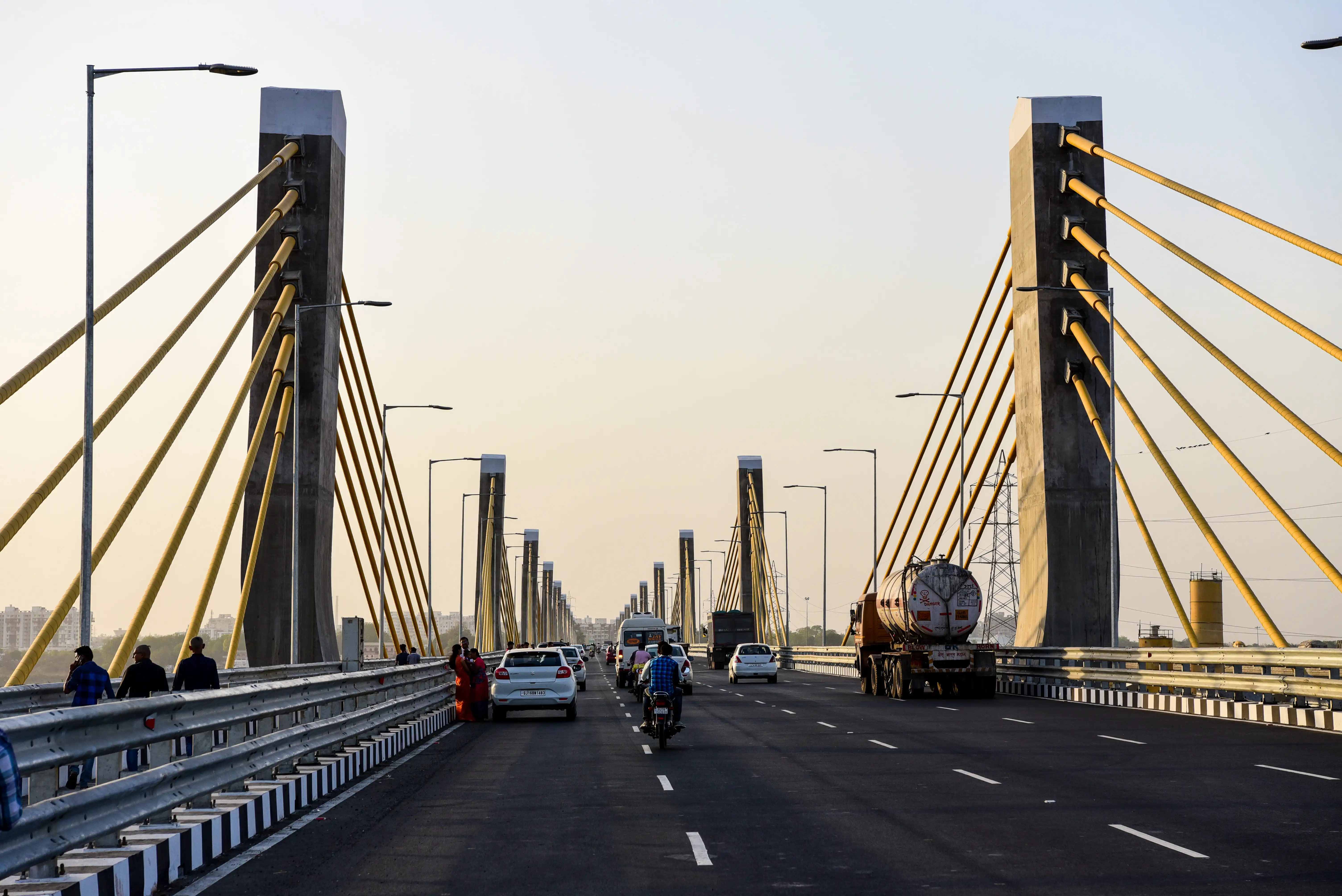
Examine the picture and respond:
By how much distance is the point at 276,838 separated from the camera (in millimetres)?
12711

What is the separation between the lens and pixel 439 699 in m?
31.1

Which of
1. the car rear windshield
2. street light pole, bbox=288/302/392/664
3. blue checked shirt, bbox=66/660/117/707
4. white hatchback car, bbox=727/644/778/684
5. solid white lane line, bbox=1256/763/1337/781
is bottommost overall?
white hatchback car, bbox=727/644/778/684

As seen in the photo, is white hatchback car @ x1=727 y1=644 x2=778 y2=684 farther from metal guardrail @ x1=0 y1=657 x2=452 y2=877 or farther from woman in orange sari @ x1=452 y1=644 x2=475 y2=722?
metal guardrail @ x1=0 y1=657 x2=452 y2=877

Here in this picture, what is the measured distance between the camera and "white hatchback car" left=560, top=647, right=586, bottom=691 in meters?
35.7

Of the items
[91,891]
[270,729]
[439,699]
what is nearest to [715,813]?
[270,729]

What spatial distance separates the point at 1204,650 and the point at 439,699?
14.7m

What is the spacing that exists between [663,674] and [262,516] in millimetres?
10882

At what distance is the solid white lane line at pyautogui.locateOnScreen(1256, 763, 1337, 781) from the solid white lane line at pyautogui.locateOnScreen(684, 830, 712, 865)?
7.49m

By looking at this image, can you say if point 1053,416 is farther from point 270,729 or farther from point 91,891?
point 91,891

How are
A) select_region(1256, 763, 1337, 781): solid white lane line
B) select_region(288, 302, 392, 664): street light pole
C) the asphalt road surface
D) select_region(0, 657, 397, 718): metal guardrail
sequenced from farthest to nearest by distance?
select_region(288, 302, 392, 664): street light pole
select_region(0, 657, 397, 718): metal guardrail
select_region(1256, 763, 1337, 781): solid white lane line
the asphalt road surface

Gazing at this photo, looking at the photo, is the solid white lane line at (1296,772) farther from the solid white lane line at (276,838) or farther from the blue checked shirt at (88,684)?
the blue checked shirt at (88,684)

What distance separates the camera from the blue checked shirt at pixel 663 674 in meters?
23.4

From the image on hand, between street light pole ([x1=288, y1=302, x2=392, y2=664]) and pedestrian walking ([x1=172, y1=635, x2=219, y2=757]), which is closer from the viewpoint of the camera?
pedestrian walking ([x1=172, y1=635, x2=219, y2=757])

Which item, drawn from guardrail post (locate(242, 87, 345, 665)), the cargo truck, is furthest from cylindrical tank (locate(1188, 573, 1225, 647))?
guardrail post (locate(242, 87, 345, 665))
